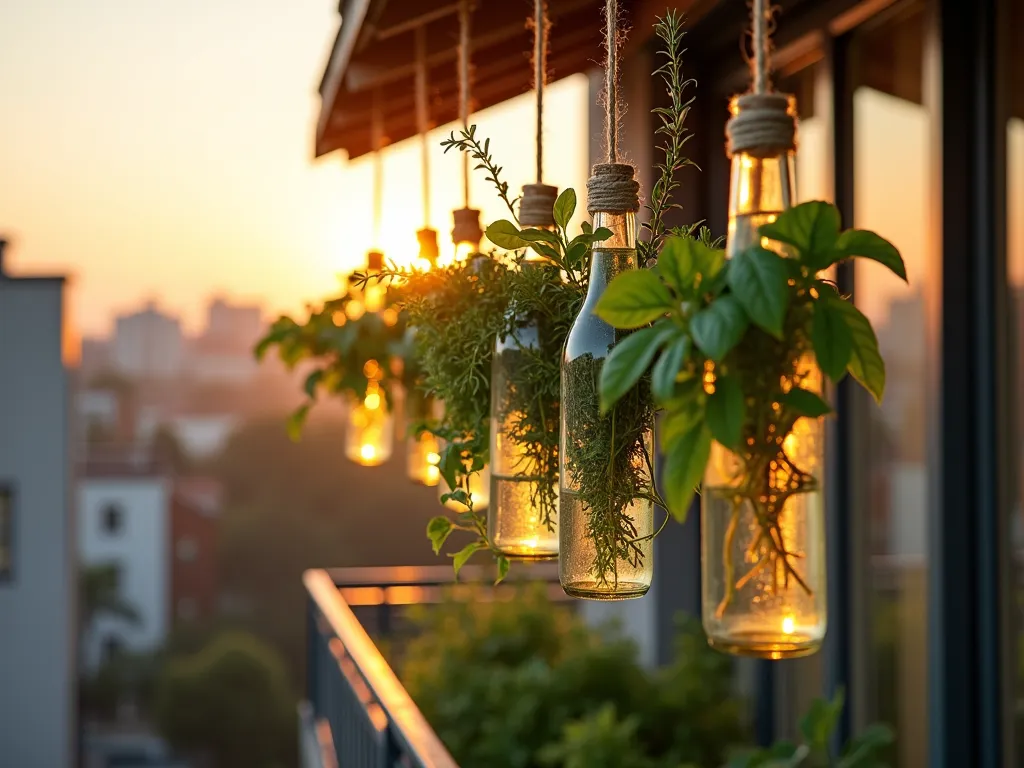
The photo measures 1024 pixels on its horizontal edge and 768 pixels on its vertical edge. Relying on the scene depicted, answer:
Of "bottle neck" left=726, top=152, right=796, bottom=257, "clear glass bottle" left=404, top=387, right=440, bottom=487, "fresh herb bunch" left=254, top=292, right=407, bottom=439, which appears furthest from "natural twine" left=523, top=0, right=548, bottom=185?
"fresh herb bunch" left=254, top=292, right=407, bottom=439

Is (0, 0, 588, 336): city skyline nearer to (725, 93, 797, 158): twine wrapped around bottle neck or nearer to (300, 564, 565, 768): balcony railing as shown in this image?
(300, 564, 565, 768): balcony railing

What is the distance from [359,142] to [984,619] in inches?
81.0

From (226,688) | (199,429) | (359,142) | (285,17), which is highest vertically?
(285,17)

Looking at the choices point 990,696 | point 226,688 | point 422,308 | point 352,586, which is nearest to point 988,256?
point 990,696

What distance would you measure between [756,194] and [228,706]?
89.4 ft

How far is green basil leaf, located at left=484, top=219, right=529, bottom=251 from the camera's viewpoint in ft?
3.41

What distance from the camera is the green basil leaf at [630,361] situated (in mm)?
686

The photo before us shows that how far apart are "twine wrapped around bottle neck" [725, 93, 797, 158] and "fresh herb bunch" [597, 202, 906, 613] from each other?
0.17 feet

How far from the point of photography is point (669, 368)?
0.66 m

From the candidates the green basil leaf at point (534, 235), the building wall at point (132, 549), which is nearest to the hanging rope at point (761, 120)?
the green basil leaf at point (534, 235)

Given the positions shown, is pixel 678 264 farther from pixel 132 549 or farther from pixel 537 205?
pixel 132 549

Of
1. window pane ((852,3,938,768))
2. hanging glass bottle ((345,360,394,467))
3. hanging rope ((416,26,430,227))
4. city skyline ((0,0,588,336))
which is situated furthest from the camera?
city skyline ((0,0,588,336))

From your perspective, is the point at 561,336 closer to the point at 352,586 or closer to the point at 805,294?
the point at 805,294

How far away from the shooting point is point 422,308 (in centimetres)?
121
